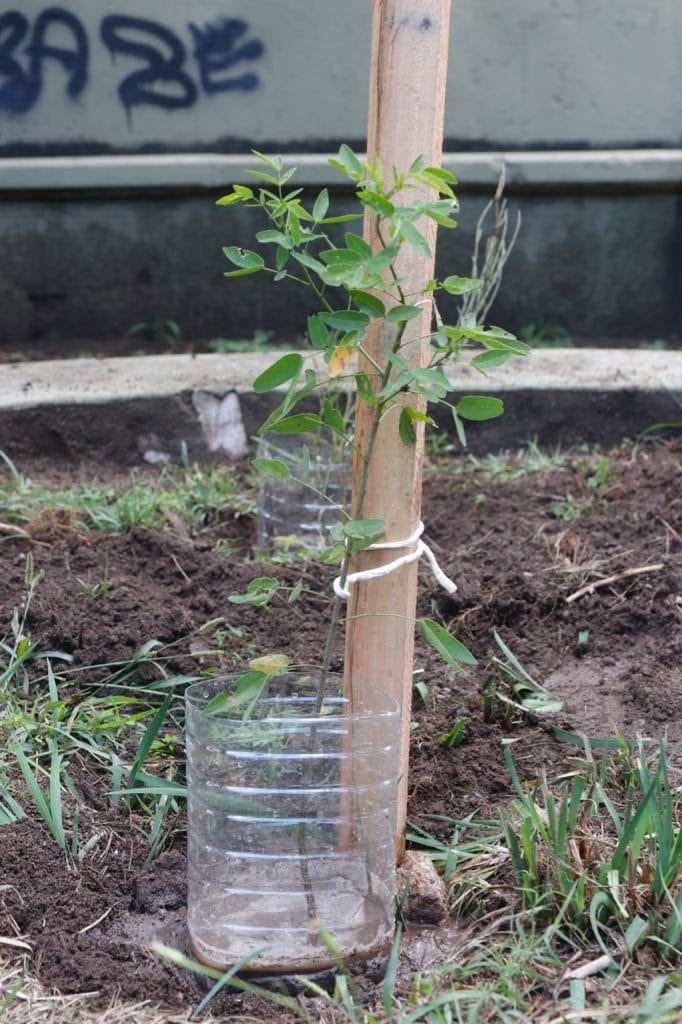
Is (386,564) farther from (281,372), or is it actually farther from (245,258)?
(245,258)

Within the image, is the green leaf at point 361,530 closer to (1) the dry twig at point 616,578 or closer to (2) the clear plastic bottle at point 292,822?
(2) the clear plastic bottle at point 292,822

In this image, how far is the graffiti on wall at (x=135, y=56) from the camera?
5273 millimetres

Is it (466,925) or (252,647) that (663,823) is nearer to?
(466,925)

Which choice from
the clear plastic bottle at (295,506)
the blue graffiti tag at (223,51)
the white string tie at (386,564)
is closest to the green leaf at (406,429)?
the white string tie at (386,564)

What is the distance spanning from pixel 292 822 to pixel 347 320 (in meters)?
0.86

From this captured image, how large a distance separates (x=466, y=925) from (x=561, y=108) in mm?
4625

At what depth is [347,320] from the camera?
1634 millimetres

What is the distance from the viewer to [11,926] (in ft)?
6.13

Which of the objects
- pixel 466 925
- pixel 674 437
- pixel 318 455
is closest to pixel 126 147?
pixel 318 455

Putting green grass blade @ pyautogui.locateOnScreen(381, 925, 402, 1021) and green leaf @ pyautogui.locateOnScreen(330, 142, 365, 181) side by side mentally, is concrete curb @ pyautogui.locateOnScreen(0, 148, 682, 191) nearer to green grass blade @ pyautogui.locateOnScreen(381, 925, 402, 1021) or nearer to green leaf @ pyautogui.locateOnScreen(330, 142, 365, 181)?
green leaf @ pyautogui.locateOnScreen(330, 142, 365, 181)

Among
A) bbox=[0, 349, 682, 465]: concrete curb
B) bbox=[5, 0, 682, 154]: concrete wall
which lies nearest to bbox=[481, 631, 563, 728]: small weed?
bbox=[0, 349, 682, 465]: concrete curb

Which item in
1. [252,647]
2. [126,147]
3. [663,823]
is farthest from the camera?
[126,147]

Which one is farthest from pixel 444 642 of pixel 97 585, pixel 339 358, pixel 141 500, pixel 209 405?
pixel 209 405

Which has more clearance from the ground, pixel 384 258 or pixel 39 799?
pixel 384 258
